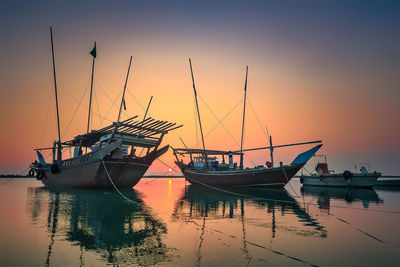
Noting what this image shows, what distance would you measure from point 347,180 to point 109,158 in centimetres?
2952

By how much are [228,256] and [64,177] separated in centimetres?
2758

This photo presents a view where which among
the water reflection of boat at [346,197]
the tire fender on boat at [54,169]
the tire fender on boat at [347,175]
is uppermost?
the tire fender on boat at [54,169]

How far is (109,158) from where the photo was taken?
2370cm

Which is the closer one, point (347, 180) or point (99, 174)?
point (99, 174)

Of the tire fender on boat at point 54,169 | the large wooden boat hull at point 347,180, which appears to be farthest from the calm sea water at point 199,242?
the large wooden boat hull at point 347,180

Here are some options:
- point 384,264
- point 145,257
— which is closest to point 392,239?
point 384,264

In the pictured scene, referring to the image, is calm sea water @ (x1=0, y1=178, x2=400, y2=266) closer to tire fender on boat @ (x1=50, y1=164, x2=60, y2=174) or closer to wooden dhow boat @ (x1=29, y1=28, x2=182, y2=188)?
wooden dhow boat @ (x1=29, y1=28, x2=182, y2=188)

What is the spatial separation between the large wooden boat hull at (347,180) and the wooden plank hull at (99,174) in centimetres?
2535

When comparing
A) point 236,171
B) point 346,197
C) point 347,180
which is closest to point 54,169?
point 236,171

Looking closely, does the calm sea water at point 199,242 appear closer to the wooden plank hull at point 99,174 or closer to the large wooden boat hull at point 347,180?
the wooden plank hull at point 99,174

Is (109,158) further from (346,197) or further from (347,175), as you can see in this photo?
(347,175)

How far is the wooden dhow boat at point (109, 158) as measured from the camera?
23500 millimetres

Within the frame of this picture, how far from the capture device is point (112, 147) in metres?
23.0

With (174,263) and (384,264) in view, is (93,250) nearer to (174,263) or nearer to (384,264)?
(174,263)
